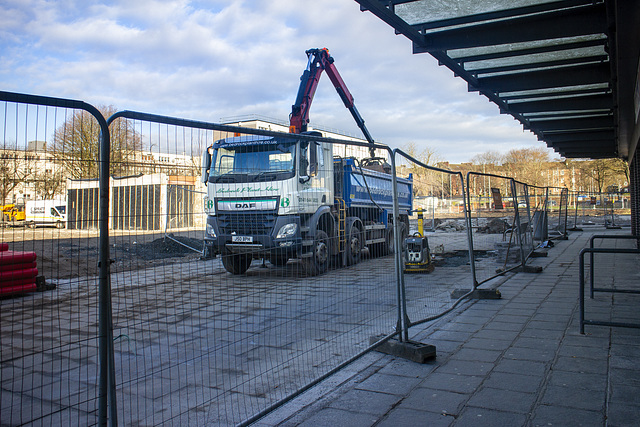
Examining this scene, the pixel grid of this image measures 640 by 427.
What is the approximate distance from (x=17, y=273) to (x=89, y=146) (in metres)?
7.08

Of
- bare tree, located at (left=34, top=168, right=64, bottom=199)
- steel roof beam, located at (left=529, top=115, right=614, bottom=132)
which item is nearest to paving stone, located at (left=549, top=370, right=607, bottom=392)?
bare tree, located at (left=34, top=168, right=64, bottom=199)

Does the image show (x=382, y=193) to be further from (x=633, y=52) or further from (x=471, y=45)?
(x=633, y=52)

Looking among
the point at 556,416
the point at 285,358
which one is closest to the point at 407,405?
the point at 556,416

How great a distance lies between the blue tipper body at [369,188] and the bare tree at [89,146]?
6927 millimetres

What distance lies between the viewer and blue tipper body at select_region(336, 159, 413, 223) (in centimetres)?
1184

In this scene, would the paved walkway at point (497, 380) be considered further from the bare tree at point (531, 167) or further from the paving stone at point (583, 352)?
the bare tree at point (531, 167)

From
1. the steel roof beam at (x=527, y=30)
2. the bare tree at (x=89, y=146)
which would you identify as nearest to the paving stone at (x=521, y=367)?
the bare tree at (x=89, y=146)

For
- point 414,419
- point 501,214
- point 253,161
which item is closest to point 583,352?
point 414,419

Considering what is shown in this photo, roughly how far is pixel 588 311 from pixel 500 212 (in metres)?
4.66

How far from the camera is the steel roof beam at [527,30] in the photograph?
6141 millimetres

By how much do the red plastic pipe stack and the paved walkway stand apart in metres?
6.62

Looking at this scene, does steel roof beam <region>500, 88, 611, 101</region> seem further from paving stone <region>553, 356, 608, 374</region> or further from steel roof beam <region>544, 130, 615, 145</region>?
paving stone <region>553, 356, 608, 374</region>

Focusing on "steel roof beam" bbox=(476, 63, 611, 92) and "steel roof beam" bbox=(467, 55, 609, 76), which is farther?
"steel roof beam" bbox=(476, 63, 611, 92)

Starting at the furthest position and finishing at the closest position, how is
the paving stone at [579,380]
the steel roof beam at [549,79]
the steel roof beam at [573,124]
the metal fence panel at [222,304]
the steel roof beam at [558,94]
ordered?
the steel roof beam at [573,124], the steel roof beam at [558,94], the steel roof beam at [549,79], the paving stone at [579,380], the metal fence panel at [222,304]
